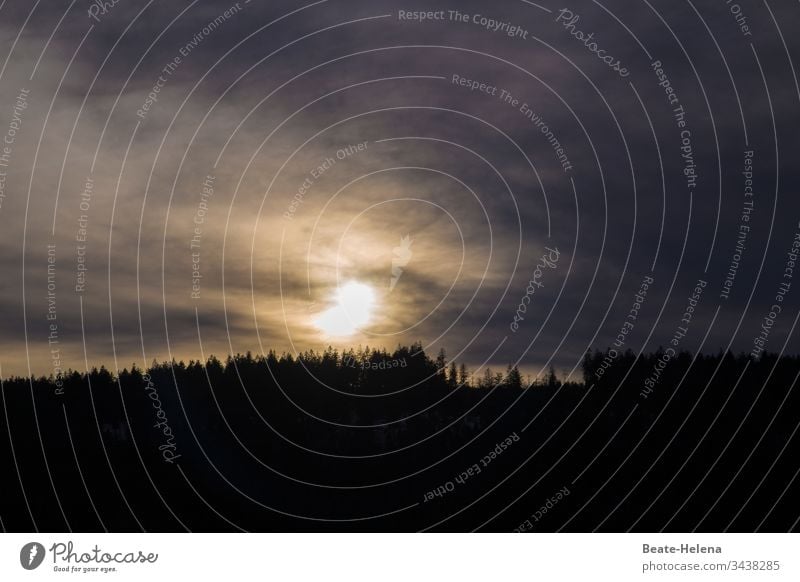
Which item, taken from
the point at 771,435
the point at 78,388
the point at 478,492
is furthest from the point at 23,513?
the point at 771,435

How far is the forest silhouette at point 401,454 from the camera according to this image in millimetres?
57312

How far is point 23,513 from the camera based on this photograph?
7069 centimetres

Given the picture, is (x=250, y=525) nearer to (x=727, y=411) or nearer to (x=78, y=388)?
(x=78, y=388)

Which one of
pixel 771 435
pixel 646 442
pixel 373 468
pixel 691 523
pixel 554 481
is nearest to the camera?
pixel 373 468

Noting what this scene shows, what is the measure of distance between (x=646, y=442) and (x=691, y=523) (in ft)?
28.8

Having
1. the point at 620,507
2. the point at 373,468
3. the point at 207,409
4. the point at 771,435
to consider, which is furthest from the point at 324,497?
the point at 771,435

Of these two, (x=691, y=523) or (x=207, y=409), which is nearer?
(x=207, y=409)

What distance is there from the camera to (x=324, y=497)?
6644 centimetres

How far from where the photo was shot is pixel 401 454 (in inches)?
2719

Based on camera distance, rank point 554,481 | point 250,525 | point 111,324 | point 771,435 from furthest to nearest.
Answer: point 771,435, point 554,481, point 250,525, point 111,324

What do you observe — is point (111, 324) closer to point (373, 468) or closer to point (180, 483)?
point (373, 468)

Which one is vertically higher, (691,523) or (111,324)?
(111,324)

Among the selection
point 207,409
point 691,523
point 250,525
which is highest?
point 207,409

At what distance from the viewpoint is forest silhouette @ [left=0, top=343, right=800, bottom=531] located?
57.3m
